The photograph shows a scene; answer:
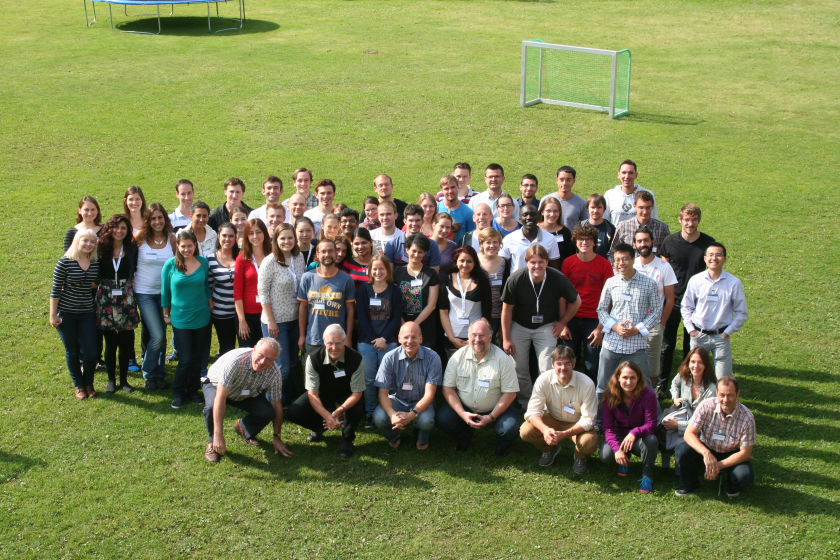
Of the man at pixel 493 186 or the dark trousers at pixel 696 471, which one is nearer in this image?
the dark trousers at pixel 696 471

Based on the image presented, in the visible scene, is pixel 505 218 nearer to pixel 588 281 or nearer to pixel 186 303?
pixel 588 281

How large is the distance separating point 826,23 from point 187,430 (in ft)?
106

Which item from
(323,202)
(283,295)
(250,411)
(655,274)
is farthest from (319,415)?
(655,274)

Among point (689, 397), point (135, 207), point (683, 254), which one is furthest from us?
point (135, 207)

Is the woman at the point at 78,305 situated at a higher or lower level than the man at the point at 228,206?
lower

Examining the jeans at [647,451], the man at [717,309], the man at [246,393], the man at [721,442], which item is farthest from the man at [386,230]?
the man at [721,442]

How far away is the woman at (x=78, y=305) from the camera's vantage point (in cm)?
832

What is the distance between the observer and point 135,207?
9.20 metres

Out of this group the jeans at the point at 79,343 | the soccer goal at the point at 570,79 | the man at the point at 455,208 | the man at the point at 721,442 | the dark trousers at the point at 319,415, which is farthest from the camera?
the soccer goal at the point at 570,79

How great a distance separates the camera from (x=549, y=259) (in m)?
8.70

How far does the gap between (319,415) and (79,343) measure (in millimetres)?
2972

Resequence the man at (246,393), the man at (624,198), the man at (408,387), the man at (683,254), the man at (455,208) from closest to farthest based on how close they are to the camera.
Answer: the man at (246,393)
the man at (408,387)
the man at (683,254)
the man at (455,208)
the man at (624,198)

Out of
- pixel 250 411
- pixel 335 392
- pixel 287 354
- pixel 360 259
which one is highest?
pixel 360 259

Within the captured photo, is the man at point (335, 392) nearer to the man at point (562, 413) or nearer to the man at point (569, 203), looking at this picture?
the man at point (562, 413)
